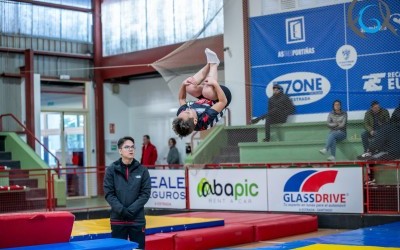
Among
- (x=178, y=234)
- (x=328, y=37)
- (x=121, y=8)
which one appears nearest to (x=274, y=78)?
(x=328, y=37)

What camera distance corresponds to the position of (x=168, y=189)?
14.6 m

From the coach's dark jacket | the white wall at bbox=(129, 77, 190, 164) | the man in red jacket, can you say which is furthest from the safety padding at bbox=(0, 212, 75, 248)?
the white wall at bbox=(129, 77, 190, 164)

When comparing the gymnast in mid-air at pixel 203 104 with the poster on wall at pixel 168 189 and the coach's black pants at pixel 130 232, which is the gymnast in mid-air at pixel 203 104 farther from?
the poster on wall at pixel 168 189

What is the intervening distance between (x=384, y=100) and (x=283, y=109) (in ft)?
6.51

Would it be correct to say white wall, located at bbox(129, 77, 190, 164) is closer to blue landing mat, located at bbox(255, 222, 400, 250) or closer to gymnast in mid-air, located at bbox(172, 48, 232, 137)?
blue landing mat, located at bbox(255, 222, 400, 250)

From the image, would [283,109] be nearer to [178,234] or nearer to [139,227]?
[178,234]

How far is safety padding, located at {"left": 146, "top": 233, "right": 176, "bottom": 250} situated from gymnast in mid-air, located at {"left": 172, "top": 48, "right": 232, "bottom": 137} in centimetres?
238

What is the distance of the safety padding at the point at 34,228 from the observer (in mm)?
5207

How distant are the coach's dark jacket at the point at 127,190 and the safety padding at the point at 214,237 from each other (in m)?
2.69

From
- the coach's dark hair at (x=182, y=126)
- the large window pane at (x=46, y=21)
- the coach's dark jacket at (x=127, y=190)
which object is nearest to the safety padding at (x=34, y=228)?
the coach's dark jacket at (x=127, y=190)

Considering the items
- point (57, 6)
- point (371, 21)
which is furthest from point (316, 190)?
point (57, 6)

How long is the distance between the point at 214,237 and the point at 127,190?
11.7ft

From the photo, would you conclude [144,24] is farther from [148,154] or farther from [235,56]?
[235,56]

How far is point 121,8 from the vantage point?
19797 mm
